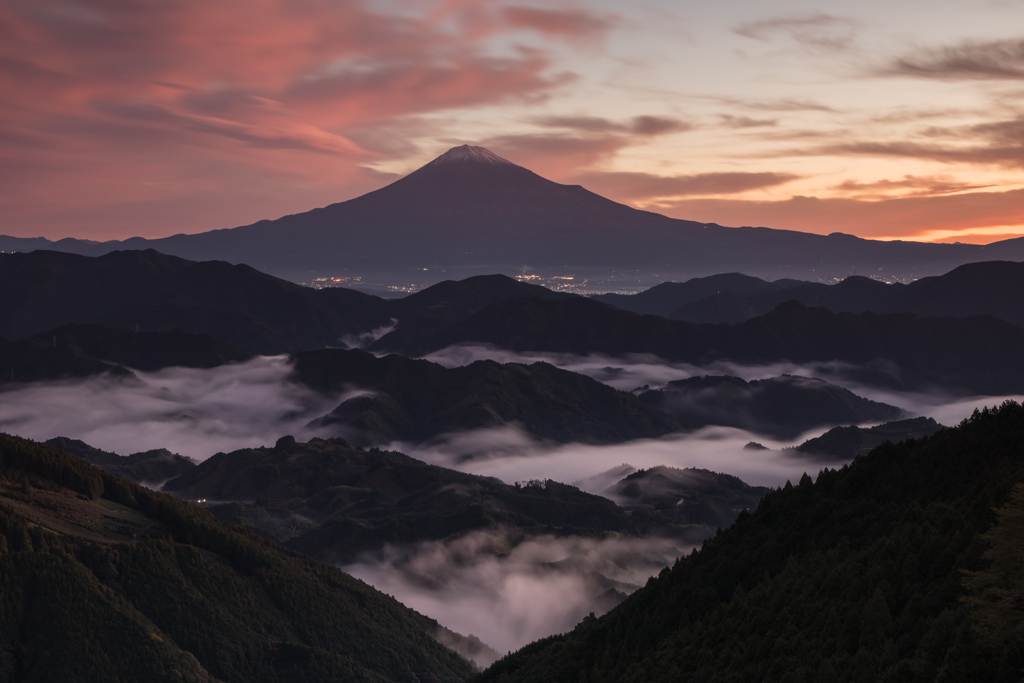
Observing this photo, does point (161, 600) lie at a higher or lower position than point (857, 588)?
lower

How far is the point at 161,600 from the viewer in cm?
13288

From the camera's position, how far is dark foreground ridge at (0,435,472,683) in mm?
A: 117375

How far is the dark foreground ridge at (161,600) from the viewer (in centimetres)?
11738

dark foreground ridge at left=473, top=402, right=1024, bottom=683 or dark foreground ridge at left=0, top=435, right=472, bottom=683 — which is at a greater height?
dark foreground ridge at left=473, top=402, right=1024, bottom=683

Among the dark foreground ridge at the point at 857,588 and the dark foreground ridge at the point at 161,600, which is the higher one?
the dark foreground ridge at the point at 857,588

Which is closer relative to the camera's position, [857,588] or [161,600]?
[857,588]

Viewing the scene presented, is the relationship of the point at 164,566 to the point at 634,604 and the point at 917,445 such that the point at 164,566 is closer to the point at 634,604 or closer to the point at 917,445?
the point at 634,604

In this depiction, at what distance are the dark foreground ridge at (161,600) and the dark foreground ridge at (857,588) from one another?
55.1 metres

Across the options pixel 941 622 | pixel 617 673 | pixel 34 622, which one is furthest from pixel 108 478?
pixel 941 622

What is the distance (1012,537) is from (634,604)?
51807mm

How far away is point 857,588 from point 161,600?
10920cm

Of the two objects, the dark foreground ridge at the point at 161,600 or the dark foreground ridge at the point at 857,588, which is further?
the dark foreground ridge at the point at 161,600

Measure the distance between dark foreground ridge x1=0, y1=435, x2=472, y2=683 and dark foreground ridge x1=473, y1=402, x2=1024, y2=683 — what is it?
5512 cm

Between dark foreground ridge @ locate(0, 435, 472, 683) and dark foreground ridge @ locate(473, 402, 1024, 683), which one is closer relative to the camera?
dark foreground ridge @ locate(473, 402, 1024, 683)
